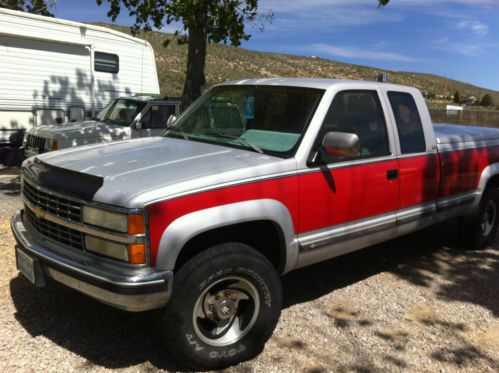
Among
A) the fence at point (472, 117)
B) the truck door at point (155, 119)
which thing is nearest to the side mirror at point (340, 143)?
the truck door at point (155, 119)

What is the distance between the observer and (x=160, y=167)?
126 inches

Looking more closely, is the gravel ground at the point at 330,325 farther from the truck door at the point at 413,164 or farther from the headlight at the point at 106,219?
the headlight at the point at 106,219

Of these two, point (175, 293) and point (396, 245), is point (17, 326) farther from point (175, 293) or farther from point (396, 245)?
point (396, 245)

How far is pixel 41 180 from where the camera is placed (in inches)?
129

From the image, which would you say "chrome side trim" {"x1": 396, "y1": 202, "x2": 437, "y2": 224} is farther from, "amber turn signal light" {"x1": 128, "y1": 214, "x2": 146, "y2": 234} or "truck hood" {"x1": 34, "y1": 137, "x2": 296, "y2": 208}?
"amber turn signal light" {"x1": 128, "y1": 214, "x2": 146, "y2": 234}

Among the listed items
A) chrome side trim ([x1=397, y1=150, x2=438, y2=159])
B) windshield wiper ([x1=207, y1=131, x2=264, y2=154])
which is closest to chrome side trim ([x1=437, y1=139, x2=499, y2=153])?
chrome side trim ([x1=397, y1=150, x2=438, y2=159])

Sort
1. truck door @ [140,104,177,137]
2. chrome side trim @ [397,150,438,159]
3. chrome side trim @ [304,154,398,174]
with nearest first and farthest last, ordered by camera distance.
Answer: chrome side trim @ [304,154,398,174] < chrome side trim @ [397,150,438,159] < truck door @ [140,104,177,137]

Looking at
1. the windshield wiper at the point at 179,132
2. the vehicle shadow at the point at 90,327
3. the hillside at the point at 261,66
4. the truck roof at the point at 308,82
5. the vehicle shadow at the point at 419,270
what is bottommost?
the vehicle shadow at the point at 419,270

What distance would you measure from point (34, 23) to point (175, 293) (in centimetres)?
912

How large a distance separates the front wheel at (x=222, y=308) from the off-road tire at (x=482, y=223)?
3.11m

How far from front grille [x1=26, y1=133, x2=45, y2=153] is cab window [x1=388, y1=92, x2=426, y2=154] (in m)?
6.23

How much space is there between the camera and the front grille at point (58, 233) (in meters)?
3.01

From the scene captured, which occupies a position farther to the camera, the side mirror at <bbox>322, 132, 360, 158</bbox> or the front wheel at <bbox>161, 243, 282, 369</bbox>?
the side mirror at <bbox>322, 132, 360, 158</bbox>

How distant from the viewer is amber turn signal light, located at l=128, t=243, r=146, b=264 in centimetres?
276
